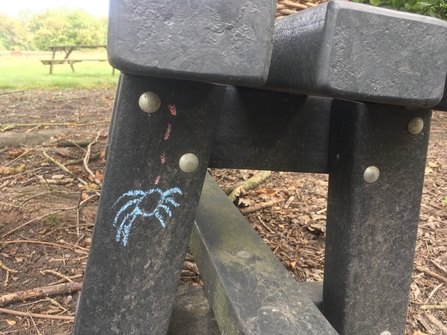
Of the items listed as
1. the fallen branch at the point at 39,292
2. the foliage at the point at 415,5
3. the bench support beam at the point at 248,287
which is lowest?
the fallen branch at the point at 39,292

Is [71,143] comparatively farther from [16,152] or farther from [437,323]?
[437,323]

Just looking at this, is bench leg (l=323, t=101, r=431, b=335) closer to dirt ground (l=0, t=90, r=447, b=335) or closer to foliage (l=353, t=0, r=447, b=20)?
dirt ground (l=0, t=90, r=447, b=335)

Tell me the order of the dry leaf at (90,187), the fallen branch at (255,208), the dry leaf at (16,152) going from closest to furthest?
the fallen branch at (255,208) → the dry leaf at (90,187) → the dry leaf at (16,152)

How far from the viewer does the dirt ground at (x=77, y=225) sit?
4.86 ft

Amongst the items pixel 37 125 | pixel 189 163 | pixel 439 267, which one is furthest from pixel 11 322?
pixel 37 125

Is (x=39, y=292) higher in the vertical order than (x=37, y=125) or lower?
lower

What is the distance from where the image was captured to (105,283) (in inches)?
35.0

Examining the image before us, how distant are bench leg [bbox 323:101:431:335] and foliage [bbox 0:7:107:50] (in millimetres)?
29380

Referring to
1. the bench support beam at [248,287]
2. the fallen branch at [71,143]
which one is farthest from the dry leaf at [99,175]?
the bench support beam at [248,287]

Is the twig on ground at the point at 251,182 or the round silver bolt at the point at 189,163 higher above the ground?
the round silver bolt at the point at 189,163

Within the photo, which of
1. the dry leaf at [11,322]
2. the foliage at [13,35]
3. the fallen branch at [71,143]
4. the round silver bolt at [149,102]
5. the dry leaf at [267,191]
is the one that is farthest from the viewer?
the foliage at [13,35]

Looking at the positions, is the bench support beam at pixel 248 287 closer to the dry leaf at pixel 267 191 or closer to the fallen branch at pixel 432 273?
the fallen branch at pixel 432 273

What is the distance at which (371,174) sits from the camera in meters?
1.02

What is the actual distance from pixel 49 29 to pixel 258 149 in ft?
113
